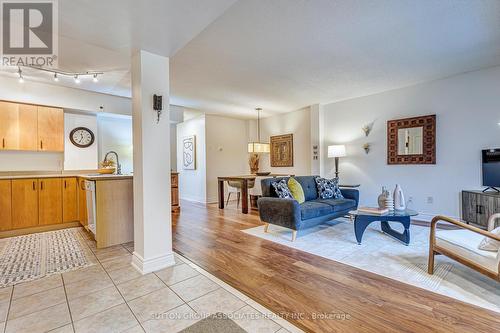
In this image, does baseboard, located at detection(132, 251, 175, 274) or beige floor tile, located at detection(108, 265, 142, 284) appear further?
baseboard, located at detection(132, 251, 175, 274)

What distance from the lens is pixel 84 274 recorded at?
2.36 m

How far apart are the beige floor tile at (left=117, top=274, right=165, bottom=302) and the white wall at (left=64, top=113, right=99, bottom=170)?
134 inches

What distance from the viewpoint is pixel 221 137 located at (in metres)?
7.15

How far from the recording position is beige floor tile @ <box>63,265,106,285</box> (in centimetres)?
226

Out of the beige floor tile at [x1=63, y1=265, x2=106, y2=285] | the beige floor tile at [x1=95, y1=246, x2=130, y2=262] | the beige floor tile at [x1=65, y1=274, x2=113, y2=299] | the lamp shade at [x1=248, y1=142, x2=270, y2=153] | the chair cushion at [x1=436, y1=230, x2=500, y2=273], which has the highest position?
the lamp shade at [x1=248, y1=142, x2=270, y2=153]

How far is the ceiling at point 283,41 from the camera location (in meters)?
2.03

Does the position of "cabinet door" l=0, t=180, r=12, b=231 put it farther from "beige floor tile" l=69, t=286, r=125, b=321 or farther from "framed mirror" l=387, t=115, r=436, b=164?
"framed mirror" l=387, t=115, r=436, b=164

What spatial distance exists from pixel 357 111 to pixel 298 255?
3823 mm

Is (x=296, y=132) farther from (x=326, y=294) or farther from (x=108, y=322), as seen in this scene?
(x=108, y=322)

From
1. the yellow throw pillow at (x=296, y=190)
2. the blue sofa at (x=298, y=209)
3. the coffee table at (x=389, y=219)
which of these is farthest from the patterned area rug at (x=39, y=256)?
the coffee table at (x=389, y=219)

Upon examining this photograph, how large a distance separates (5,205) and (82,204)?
37.9 inches

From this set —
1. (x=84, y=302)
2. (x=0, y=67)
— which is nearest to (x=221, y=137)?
(x=0, y=67)

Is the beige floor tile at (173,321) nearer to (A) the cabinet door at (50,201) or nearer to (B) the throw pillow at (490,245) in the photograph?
(B) the throw pillow at (490,245)

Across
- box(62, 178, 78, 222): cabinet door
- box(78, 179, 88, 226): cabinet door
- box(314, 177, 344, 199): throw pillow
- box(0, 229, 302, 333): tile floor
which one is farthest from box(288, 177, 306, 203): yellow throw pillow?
box(62, 178, 78, 222): cabinet door
